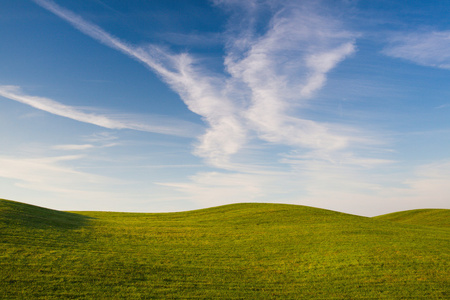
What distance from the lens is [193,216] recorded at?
47250mm

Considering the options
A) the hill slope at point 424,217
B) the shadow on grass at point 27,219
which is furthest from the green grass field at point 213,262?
the hill slope at point 424,217

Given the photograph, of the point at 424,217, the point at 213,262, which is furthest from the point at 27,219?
the point at 424,217

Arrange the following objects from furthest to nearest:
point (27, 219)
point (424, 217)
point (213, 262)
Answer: point (424, 217) → point (27, 219) → point (213, 262)

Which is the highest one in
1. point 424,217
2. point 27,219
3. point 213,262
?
point 424,217

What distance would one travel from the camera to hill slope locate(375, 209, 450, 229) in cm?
5616

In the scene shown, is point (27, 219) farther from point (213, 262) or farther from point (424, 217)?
point (424, 217)

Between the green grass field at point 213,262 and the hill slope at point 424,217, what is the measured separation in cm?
3186

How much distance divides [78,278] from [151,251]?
7.03m

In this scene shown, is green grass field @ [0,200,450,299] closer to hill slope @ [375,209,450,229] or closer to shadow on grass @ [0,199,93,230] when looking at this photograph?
shadow on grass @ [0,199,93,230]

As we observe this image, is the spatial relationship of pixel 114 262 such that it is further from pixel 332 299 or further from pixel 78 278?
pixel 332 299

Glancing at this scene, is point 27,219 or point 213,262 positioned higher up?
point 27,219

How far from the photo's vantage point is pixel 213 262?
21.6 m

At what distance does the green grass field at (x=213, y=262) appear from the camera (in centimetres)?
1652

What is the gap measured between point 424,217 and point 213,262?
193 ft
